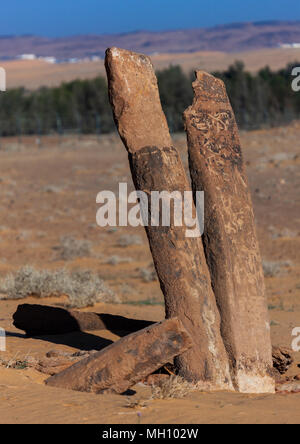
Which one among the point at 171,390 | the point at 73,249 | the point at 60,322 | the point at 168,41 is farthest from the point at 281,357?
the point at 168,41

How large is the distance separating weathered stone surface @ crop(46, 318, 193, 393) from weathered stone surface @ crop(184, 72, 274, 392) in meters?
0.86

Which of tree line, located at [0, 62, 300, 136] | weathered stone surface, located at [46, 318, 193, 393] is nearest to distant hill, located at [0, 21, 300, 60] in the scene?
tree line, located at [0, 62, 300, 136]

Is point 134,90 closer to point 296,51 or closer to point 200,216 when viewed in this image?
point 200,216

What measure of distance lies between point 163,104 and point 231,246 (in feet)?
133

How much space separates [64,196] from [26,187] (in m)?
3.57

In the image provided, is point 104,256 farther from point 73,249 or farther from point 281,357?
Result: point 281,357

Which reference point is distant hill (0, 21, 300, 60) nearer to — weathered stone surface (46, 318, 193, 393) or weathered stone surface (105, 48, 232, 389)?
weathered stone surface (105, 48, 232, 389)

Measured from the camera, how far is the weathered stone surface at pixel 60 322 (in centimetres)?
930

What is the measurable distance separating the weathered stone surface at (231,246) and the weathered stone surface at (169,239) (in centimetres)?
13

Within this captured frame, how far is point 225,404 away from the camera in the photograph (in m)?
5.82

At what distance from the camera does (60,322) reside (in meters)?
9.40

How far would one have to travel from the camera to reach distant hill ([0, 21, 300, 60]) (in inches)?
5536

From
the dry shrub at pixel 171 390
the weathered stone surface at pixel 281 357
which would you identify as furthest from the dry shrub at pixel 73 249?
the dry shrub at pixel 171 390

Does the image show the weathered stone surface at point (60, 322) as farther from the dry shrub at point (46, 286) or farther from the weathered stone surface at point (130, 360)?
the weathered stone surface at point (130, 360)
